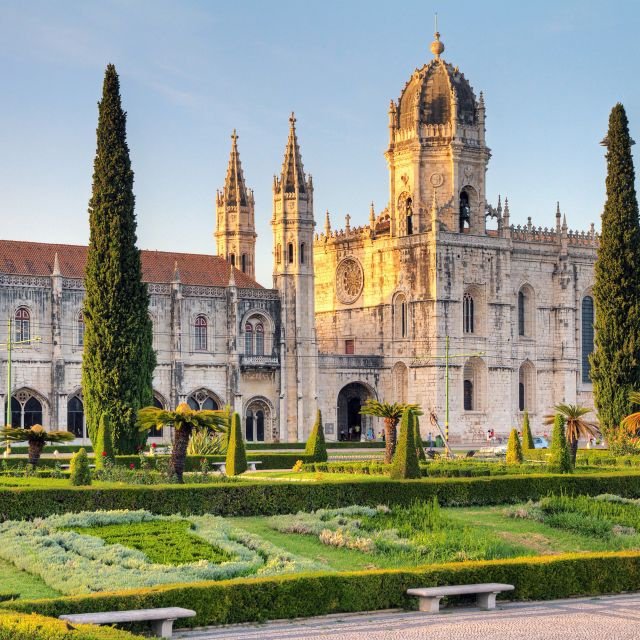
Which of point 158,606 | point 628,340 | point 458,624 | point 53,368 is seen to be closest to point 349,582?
point 458,624

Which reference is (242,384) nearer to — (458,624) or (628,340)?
(628,340)

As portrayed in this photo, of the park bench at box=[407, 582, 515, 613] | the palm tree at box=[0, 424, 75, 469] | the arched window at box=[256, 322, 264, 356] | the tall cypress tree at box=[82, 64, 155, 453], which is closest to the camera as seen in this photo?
the park bench at box=[407, 582, 515, 613]

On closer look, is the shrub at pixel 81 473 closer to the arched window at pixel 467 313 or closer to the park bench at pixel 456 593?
the park bench at pixel 456 593

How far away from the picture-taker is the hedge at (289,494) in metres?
27.5

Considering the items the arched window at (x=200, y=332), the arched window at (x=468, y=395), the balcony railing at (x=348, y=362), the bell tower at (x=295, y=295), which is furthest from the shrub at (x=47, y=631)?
the arched window at (x=468, y=395)

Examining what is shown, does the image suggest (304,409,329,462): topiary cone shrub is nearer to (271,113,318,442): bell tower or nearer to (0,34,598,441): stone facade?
(0,34,598,441): stone facade

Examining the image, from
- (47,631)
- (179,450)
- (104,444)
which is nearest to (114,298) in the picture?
(104,444)

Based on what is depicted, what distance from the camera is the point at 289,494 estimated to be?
29469 mm

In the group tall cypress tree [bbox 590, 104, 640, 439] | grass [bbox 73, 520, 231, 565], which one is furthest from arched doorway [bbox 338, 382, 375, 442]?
grass [bbox 73, 520, 231, 565]

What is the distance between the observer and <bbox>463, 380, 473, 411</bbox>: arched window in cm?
7507

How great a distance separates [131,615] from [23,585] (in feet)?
12.9

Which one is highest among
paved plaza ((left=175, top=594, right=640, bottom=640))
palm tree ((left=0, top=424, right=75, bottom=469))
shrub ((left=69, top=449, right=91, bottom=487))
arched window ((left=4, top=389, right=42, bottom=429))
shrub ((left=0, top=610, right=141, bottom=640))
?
arched window ((left=4, top=389, right=42, bottom=429))

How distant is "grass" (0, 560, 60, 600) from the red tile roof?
4163 cm

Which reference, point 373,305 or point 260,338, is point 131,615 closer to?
point 260,338
